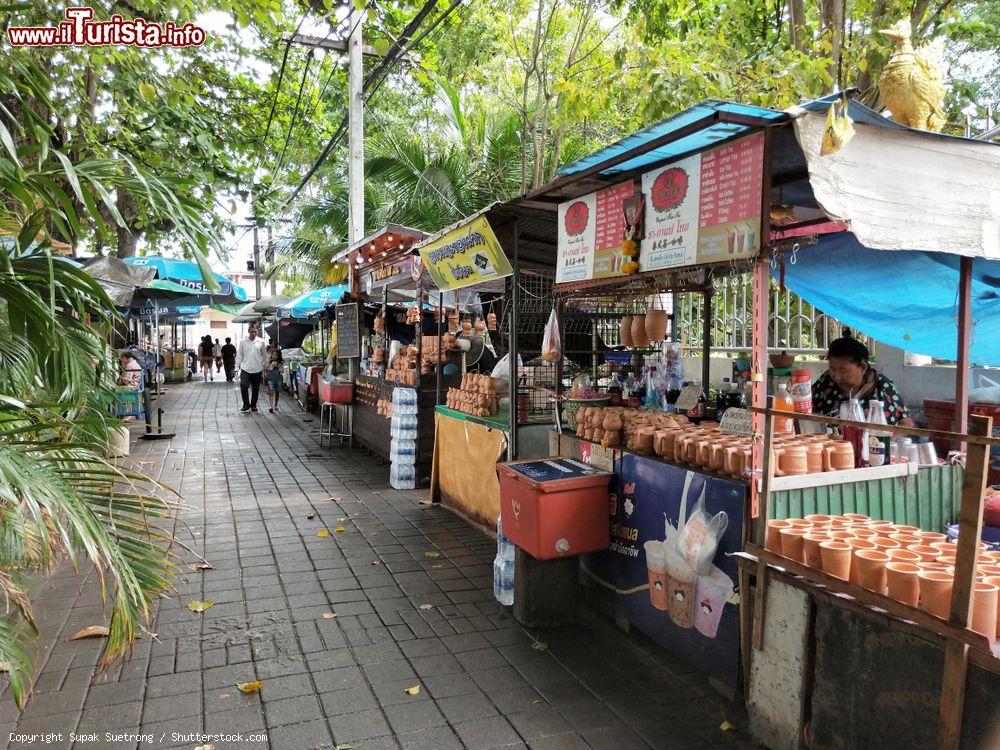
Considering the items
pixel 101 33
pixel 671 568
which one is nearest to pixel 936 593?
pixel 671 568

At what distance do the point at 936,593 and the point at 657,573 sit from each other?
1.69 metres

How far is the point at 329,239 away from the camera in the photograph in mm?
18172

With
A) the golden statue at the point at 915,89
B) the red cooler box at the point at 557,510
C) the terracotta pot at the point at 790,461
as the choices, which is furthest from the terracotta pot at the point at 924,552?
the golden statue at the point at 915,89

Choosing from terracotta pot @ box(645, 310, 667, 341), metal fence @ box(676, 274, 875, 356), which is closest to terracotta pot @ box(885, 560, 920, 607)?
terracotta pot @ box(645, 310, 667, 341)

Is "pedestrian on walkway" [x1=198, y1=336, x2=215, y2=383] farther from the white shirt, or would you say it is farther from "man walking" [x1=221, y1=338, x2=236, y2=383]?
the white shirt

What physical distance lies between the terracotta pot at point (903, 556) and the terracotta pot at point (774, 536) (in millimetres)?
450

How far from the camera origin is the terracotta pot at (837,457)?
3369mm

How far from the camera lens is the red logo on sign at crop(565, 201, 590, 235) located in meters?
4.39

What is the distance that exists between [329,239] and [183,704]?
1623cm

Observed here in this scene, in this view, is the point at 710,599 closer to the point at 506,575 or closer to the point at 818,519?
the point at 818,519

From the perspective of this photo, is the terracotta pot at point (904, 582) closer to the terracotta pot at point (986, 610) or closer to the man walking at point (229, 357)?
the terracotta pot at point (986, 610)

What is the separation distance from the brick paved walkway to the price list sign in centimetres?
238

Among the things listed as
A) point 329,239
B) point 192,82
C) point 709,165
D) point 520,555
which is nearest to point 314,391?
point 329,239

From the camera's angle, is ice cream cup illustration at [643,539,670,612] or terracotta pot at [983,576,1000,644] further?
ice cream cup illustration at [643,539,670,612]
